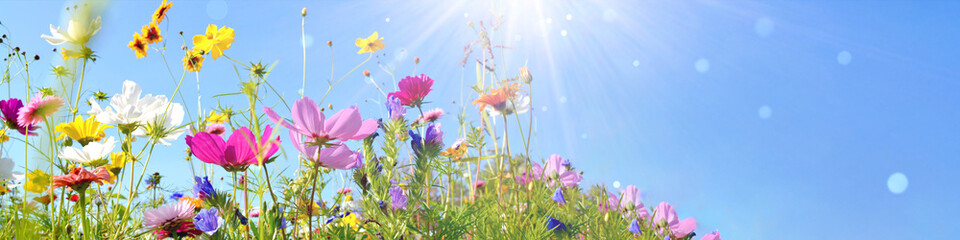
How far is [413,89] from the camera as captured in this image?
149cm

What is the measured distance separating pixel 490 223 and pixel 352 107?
20.2 inches

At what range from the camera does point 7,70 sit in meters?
2.12

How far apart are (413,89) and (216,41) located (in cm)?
104

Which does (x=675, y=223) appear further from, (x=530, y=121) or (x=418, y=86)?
(x=418, y=86)

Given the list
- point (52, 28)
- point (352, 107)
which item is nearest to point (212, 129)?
point (52, 28)

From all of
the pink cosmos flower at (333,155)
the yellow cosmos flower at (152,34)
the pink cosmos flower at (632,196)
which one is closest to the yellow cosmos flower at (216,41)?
the yellow cosmos flower at (152,34)

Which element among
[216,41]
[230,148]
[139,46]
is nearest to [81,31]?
[230,148]

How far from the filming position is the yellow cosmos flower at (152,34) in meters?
2.29

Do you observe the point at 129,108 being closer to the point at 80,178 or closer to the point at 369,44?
the point at 80,178

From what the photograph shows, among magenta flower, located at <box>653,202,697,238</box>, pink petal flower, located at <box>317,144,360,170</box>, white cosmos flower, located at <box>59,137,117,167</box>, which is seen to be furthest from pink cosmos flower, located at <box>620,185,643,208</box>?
white cosmos flower, located at <box>59,137,117,167</box>

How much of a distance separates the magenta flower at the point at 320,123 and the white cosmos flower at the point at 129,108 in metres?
0.69

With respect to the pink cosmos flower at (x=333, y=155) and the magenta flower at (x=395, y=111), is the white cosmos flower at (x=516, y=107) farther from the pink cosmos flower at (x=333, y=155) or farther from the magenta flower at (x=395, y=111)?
the pink cosmos flower at (x=333, y=155)

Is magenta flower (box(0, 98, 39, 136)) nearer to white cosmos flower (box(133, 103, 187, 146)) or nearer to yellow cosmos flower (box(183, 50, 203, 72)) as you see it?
white cosmos flower (box(133, 103, 187, 146))

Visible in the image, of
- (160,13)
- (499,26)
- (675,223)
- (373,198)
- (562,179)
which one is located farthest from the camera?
(499,26)
